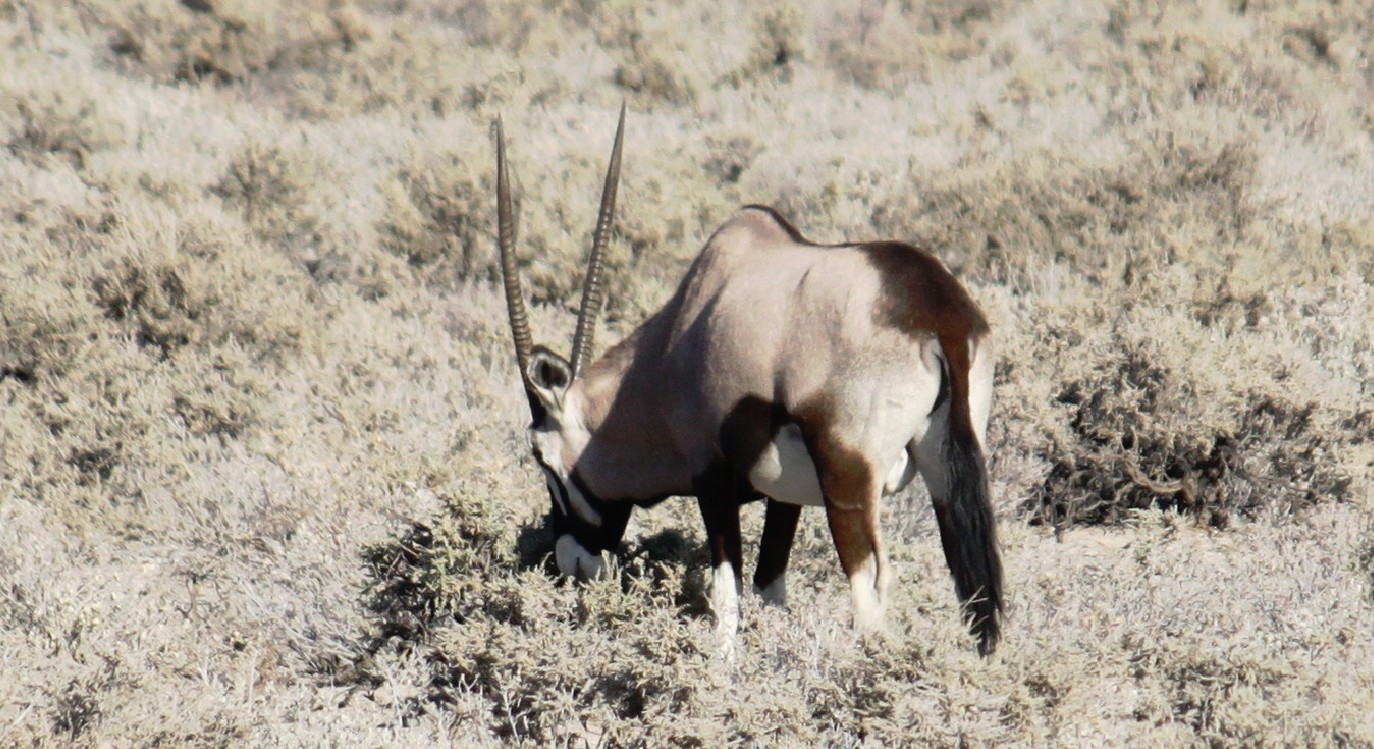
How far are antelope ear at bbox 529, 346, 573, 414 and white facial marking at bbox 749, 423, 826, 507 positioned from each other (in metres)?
1.01

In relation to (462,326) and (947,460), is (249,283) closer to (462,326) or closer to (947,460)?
(462,326)

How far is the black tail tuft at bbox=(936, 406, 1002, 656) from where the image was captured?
3.98 meters

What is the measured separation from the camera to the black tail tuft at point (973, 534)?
398 cm

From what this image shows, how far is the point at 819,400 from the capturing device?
13.3 ft

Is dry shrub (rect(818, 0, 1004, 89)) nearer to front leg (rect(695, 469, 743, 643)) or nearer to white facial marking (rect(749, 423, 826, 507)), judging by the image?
front leg (rect(695, 469, 743, 643))

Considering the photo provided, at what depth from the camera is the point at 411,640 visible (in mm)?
4844

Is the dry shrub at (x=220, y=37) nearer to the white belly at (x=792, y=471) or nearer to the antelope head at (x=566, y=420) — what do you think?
the antelope head at (x=566, y=420)

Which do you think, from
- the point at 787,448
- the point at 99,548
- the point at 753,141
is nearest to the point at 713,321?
the point at 787,448

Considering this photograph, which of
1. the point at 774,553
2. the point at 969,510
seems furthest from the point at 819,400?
the point at 774,553

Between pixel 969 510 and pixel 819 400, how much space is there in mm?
556

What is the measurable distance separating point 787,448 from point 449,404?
3301 millimetres

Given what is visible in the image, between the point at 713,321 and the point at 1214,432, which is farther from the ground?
the point at 713,321

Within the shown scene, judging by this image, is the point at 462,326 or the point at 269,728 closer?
the point at 269,728

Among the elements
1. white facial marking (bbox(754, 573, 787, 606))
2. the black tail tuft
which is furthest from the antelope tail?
white facial marking (bbox(754, 573, 787, 606))
